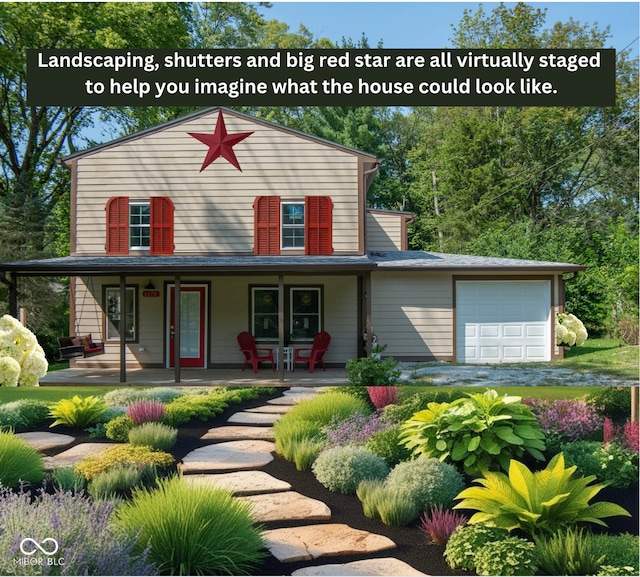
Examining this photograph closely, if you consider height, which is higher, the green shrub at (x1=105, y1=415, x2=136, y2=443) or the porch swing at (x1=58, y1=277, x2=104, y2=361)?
the porch swing at (x1=58, y1=277, x2=104, y2=361)

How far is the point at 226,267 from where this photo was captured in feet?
20.9

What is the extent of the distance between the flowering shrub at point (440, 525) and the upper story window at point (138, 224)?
11.0 feet

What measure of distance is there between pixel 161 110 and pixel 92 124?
1.70ft

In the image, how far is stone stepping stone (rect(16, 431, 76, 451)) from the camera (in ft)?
12.6

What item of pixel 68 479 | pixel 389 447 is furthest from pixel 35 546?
pixel 389 447

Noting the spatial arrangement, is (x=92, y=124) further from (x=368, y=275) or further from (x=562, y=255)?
(x=368, y=275)

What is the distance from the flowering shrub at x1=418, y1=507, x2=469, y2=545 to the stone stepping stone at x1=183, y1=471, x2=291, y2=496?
0.92m

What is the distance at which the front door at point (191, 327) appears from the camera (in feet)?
22.0

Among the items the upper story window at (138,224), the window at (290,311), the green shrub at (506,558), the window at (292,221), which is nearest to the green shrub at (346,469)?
the green shrub at (506,558)

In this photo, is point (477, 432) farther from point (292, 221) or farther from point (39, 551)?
point (292, 221)

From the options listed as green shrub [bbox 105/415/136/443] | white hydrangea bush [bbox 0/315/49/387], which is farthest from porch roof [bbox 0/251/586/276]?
green shrub [bbox 105/415/136/443]

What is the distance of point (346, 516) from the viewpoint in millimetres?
3607

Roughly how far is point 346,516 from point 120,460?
60.8 inches

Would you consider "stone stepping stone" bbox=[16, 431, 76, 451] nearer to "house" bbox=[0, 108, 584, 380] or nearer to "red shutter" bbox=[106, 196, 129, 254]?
"house" bbox=[0, 108, 584, 380]
